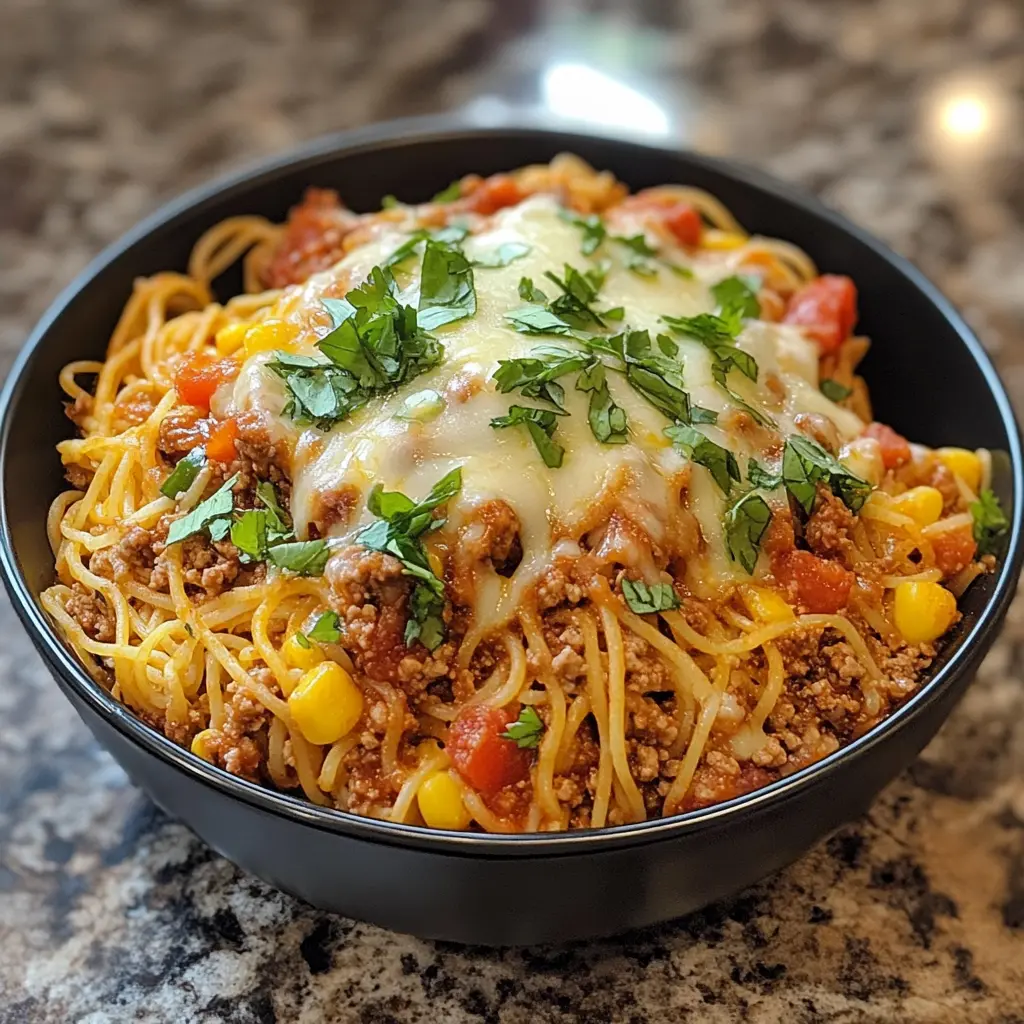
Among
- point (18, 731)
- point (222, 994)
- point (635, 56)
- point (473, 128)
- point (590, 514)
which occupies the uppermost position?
point (635, 56)

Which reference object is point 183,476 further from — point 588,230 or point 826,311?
point 826,311

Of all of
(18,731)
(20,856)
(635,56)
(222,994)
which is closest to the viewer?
(222,994)

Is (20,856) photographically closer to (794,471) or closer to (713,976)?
(713,976)

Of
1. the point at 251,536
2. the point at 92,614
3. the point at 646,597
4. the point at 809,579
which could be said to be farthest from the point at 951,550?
the point at 92,614

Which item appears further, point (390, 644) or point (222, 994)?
point (222, 994)

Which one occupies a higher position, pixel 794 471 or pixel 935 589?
pixel 794 471

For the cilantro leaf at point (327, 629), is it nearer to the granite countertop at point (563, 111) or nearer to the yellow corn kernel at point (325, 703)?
the yellow corn kernel at point (325, 703)

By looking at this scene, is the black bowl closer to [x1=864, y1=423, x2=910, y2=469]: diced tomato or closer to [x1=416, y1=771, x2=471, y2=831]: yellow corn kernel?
[x1=416, y1=771, x2=471, y2=831]: yellow corn kernel

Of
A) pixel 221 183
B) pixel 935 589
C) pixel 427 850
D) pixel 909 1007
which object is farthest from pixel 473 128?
pixel 909 1007
